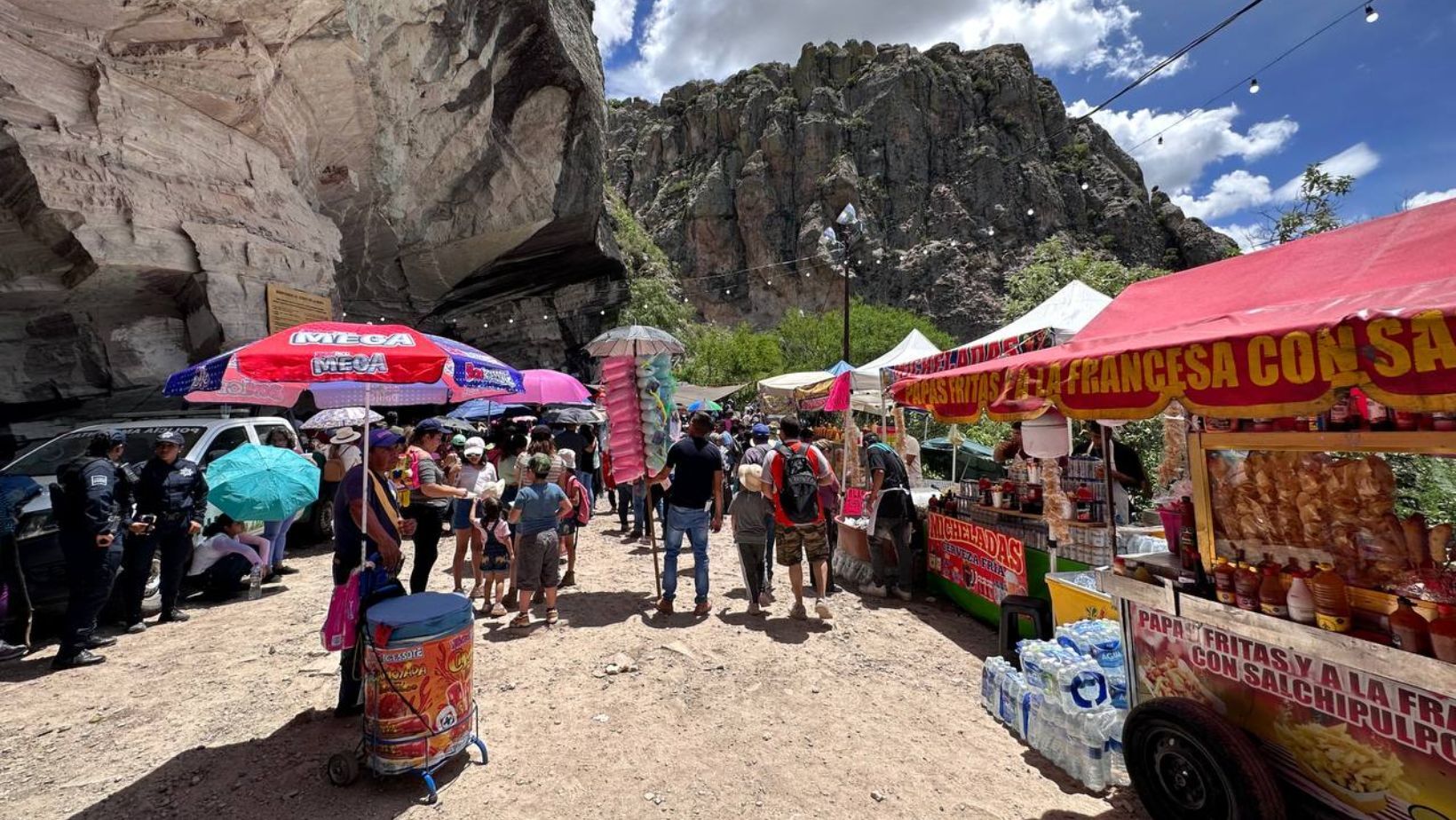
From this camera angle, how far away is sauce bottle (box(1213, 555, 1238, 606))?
2.80 m

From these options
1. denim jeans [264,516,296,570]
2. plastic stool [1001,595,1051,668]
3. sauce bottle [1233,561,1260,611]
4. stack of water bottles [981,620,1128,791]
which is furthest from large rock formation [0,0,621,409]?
sauce bottle [1233,561,1260,611]

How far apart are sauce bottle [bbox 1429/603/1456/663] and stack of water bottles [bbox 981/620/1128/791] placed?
1425 millimetres

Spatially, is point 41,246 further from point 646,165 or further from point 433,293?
point 646,165

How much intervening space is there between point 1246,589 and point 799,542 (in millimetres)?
3616

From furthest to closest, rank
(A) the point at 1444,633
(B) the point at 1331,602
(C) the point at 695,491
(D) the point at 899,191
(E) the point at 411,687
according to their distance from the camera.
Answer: (D) the point at 899,191
(C) the point at 695,491
(E) the point at 411,687
(B) the point at 1331,602
(A) the point at 1444,633

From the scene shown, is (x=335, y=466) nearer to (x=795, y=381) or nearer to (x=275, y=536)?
(x=275, y=536)

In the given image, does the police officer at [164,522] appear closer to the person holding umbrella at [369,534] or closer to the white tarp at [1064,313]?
the person holding umbrella at [369,534]

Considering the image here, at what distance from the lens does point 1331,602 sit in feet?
8.01

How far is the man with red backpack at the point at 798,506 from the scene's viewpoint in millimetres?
5746

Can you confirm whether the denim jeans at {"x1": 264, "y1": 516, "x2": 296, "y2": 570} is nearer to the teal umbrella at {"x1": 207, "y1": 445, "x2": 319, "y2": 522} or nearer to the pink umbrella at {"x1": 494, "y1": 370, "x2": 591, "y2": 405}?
the teal umbrella at {"x1": 207, "y1": 445, "x2": 319, "y2": 522}

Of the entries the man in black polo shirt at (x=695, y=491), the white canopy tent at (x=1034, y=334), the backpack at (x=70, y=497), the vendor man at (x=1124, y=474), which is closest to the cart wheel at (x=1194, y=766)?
the vendor man at (x=1124, y=474)

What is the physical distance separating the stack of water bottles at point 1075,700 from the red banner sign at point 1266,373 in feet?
5.02

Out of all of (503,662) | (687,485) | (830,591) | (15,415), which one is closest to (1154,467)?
(830,591)

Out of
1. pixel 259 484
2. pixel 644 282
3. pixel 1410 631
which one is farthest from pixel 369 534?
pixel 644 282
